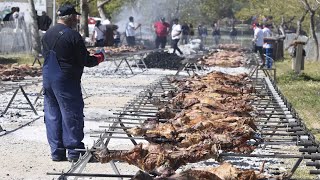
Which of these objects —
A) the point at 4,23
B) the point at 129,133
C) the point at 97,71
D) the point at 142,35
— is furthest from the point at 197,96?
the point at 142,35

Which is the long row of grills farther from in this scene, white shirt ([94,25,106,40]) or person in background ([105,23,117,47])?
person in background ([105,23,117,47])

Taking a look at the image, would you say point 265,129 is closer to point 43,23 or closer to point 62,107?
point 62,107

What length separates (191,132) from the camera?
7723 mm

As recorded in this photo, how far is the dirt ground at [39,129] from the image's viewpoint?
945 cm

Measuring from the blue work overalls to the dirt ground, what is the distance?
0.27m

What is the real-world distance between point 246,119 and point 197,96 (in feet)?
7.26

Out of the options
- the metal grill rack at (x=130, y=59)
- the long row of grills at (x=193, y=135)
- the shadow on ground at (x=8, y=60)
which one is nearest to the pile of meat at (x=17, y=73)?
the metal grill rack at (x=130, y=59)

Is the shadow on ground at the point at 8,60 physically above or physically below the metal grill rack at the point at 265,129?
below

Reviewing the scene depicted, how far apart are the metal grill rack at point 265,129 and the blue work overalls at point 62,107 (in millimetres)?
372

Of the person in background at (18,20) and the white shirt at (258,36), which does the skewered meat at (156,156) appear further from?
the person in background at (18,20)

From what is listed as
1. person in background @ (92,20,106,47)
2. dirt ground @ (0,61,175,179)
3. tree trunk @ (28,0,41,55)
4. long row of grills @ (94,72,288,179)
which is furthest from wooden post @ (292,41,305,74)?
long row of grills @ (94,72,288,179)

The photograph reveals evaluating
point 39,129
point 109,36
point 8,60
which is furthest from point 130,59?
point 39,129

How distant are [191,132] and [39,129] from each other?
5.37 m

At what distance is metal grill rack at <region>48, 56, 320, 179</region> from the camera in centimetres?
638
